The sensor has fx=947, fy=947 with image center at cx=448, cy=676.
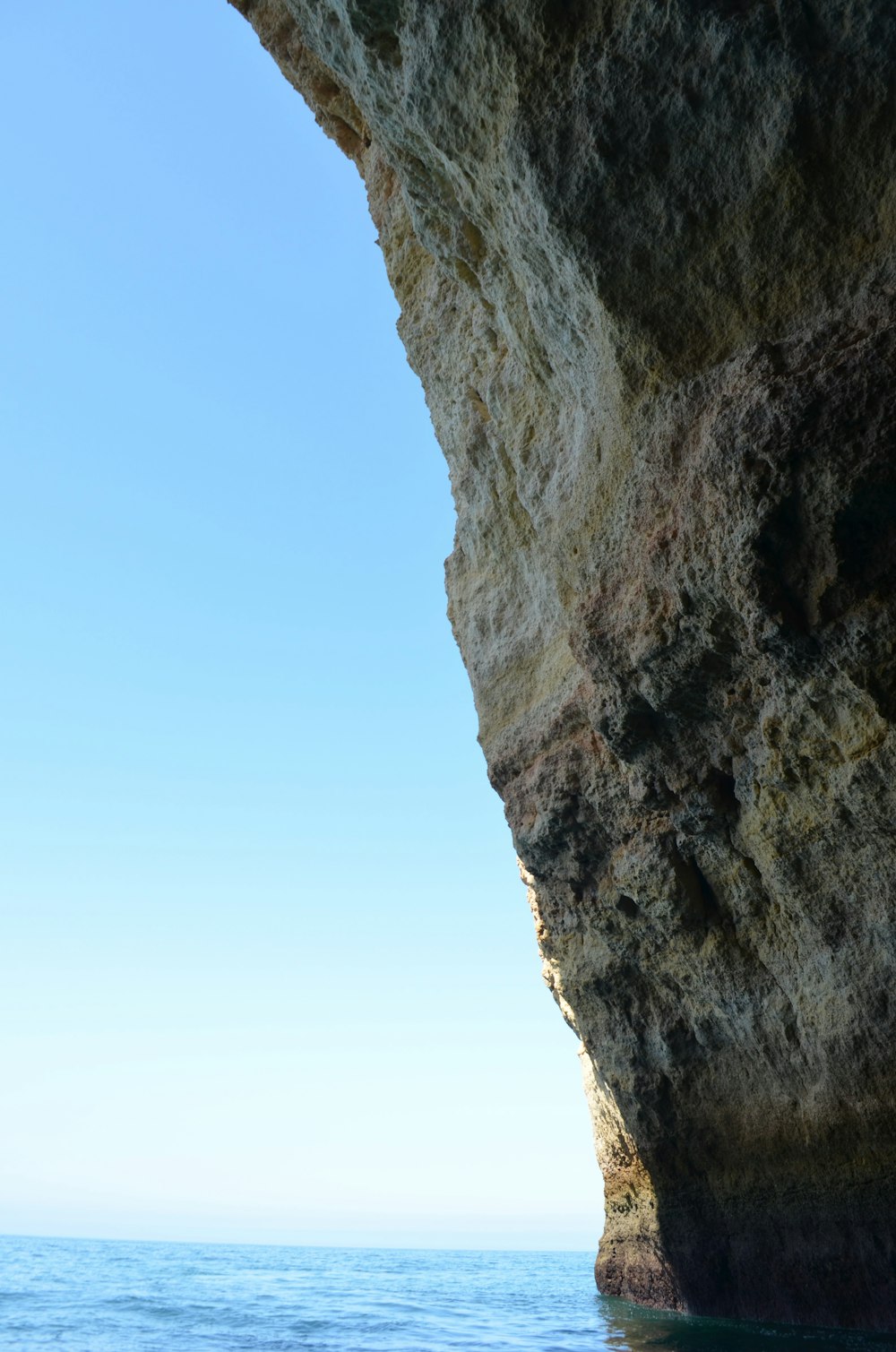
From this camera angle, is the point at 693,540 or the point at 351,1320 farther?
the point at 351,1320

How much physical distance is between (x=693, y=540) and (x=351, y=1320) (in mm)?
12049

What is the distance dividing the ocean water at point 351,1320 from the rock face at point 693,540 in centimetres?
71

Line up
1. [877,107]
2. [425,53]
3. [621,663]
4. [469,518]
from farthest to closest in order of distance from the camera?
[469,518], [621,663], [425,53], [877,107]

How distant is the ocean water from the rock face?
71 cm

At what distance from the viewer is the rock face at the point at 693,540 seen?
589cm

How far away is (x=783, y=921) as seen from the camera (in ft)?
26.2

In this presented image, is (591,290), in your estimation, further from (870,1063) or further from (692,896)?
(870,1063)

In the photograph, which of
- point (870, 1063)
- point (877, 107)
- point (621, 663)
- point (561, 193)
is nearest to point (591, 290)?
point (561, 193)

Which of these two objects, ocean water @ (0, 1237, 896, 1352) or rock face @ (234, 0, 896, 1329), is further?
ocean water @ (0, 1237, 896, 1352)

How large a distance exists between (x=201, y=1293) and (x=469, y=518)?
16.2 m

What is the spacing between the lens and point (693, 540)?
670 centimetres

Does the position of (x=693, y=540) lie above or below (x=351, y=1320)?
above

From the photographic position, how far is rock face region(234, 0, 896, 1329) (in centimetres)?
589

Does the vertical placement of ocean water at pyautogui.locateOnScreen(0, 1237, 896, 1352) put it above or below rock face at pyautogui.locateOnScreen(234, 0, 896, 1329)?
below
